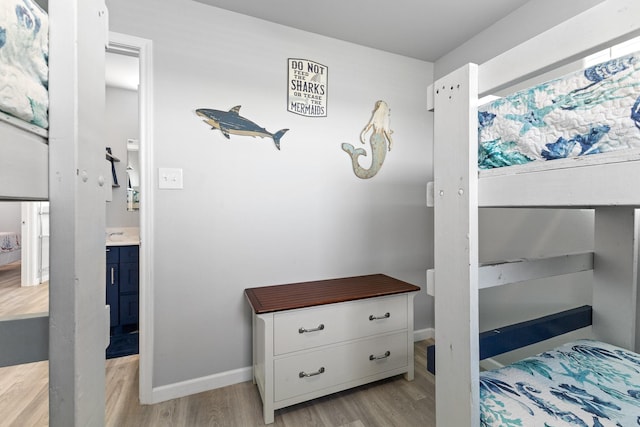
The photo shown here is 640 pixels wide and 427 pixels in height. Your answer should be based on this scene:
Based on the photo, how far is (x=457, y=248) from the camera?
768 millimetres

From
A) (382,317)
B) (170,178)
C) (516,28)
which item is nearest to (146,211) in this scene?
(170,178)

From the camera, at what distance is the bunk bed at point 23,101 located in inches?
14.7

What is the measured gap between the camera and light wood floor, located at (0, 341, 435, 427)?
139 cm

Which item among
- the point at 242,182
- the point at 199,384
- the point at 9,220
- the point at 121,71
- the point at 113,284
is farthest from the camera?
the point at 9,220

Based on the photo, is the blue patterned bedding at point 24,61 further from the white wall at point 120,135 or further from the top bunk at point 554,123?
the white wall at point 120,135

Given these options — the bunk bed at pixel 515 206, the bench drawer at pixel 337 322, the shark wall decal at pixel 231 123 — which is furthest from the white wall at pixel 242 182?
the bunk bed at pixel 515 206

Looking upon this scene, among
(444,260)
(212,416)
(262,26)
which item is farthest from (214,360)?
(262,26)

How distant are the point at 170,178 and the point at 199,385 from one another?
3.95 ft

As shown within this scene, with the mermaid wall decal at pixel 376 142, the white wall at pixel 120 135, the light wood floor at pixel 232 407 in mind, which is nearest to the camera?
the light wood floor at pixel 232 407

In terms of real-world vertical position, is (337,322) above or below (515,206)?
below

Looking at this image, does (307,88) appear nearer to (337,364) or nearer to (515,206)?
(515,206)

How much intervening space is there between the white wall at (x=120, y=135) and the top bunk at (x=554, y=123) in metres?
3.22

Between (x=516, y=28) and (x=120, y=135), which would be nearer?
(x=516, y=28)

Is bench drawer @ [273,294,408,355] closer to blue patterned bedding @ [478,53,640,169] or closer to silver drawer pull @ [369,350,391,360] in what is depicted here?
silver drawer pull @ [369,350,391,360]
